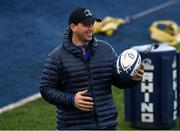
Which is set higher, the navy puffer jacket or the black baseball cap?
the black baseball cap

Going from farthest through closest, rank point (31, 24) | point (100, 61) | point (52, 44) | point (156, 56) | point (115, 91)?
point (31, 24)
point (52, 44)
point (115, 91)
point (156, 56)
point (100, 61)

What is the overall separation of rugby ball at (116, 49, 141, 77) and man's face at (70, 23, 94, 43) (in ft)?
1.22

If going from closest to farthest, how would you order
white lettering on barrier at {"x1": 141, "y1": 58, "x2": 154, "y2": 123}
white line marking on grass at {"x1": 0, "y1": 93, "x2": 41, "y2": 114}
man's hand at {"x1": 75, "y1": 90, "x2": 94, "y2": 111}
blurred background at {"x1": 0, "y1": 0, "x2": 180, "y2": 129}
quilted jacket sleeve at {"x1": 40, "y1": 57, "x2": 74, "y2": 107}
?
man's hand at {"x1": 75, "y1": 90, "x2": 94, "y2": 111} → quilted jacket sleeve at {"x1": 40, "y1": 57, "x2": 74, "y2": 107} → white lettering on barrier at {"x1": 141, "y1": 58, "x2": 154, "y2": 123} → white line marking on grass at {"x1": 0, "y1": 93, "x2": 41, "y2": 114} → blurred background at {"x1": 0, "y1": 0, "x2": 180, "y2": 129}

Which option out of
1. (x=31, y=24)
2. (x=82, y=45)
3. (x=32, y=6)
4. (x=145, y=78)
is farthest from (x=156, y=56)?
(x=32, y=6)

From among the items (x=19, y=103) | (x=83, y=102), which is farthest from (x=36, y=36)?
(x=83, y=102)

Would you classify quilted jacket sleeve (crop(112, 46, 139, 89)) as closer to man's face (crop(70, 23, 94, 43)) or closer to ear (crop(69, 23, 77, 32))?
man's face (crop(70, 23, 94, 43))

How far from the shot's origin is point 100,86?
5.94 meters

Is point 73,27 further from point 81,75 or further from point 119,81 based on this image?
point 119,81

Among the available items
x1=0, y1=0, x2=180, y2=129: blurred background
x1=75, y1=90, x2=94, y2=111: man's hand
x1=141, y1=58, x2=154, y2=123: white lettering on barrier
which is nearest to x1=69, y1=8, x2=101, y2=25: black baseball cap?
x1=75, y1=90, x2=94, y2=111: man's hand

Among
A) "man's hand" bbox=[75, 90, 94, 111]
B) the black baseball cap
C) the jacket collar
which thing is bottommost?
"man's hand" bbox=[75, 90, 94, 111]

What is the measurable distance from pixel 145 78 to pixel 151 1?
1186 cm

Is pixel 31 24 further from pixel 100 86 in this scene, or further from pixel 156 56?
pixel 100 86

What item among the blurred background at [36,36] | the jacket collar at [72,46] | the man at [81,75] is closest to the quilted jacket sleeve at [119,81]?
the man at [81,75]

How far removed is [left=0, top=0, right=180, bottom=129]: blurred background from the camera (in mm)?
10084
